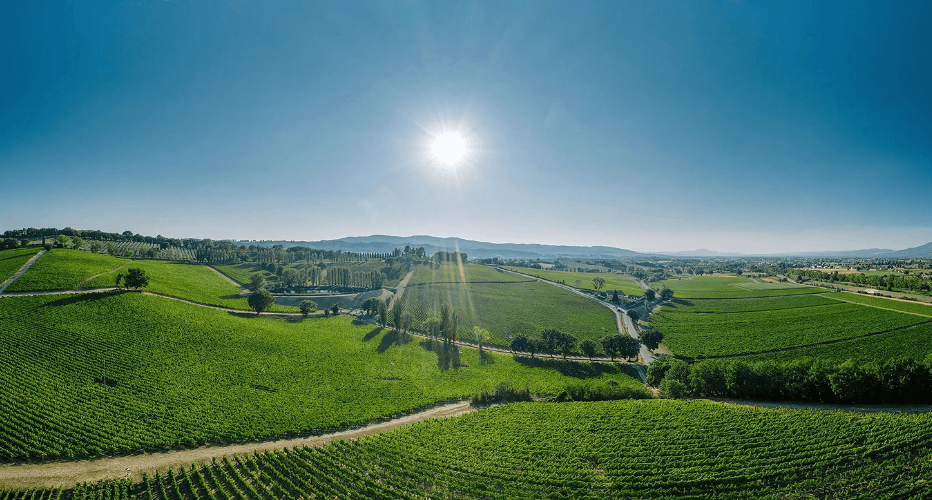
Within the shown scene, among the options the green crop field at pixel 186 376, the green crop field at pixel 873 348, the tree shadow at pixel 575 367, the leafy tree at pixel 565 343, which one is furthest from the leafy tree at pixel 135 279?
the green crop field at pixel 873 348

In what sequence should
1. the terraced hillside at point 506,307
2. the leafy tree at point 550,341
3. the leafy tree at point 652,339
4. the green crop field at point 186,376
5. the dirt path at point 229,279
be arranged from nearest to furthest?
the green crop field at point 186,376, the leafy tree at point 550,341, the leafy tree at point 652,339, the terraced hillside at point 506,307, the dirt path at point 229,279

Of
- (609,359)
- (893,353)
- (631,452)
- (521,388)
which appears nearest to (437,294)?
(609,359)

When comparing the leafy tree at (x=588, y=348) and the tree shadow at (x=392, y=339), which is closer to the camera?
the leafy tree at (x=588, y=348)

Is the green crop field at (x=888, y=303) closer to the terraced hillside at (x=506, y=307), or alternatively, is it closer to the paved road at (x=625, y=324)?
the paved road at (x=625, y=324)

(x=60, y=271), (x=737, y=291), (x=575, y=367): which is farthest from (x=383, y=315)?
(x=737, y=291)

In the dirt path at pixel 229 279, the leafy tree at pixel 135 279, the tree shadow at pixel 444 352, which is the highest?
the leafy tree at pixel 135 279

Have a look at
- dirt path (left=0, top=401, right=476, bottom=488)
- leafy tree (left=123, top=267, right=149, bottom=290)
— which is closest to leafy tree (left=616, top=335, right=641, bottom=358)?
dirt path (left=0, top=401, right=476, bottom=488)

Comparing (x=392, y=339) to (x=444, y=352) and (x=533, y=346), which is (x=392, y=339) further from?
(x=533, y=346)
